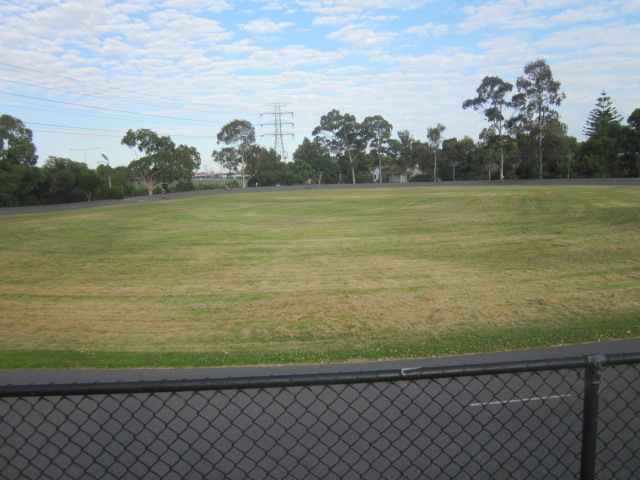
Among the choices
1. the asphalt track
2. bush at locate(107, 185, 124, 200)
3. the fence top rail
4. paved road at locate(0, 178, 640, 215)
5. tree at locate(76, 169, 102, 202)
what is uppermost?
tree at locate(76, 169, 102, 202)

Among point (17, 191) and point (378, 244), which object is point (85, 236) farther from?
point (17, 191)

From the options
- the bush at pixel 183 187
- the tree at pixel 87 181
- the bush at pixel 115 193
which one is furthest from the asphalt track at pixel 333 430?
the bush at pixel 183 187

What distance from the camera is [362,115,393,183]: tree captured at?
79.5 metres

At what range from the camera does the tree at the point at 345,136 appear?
80850mm

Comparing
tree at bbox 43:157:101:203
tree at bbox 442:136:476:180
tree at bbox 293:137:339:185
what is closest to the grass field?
tree at bbox 43:157:101:203

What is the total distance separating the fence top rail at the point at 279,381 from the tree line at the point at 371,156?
46005 millimetres

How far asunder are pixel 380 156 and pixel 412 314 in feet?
240

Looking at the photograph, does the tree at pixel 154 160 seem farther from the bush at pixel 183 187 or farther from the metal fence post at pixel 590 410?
the metal fence post at pixel 590 410

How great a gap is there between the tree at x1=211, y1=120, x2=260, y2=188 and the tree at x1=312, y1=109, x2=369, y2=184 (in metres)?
12.2

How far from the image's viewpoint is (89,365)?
24.5ft

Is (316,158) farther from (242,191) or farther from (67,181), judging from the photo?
(67,181)

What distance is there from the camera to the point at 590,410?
2.20m

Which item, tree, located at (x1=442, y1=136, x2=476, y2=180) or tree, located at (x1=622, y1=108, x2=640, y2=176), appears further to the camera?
tree, located at (x1=442, y1=136, x2=476, y2=180)

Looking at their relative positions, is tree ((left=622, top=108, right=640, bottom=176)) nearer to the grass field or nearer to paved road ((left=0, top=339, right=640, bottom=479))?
the grass field
